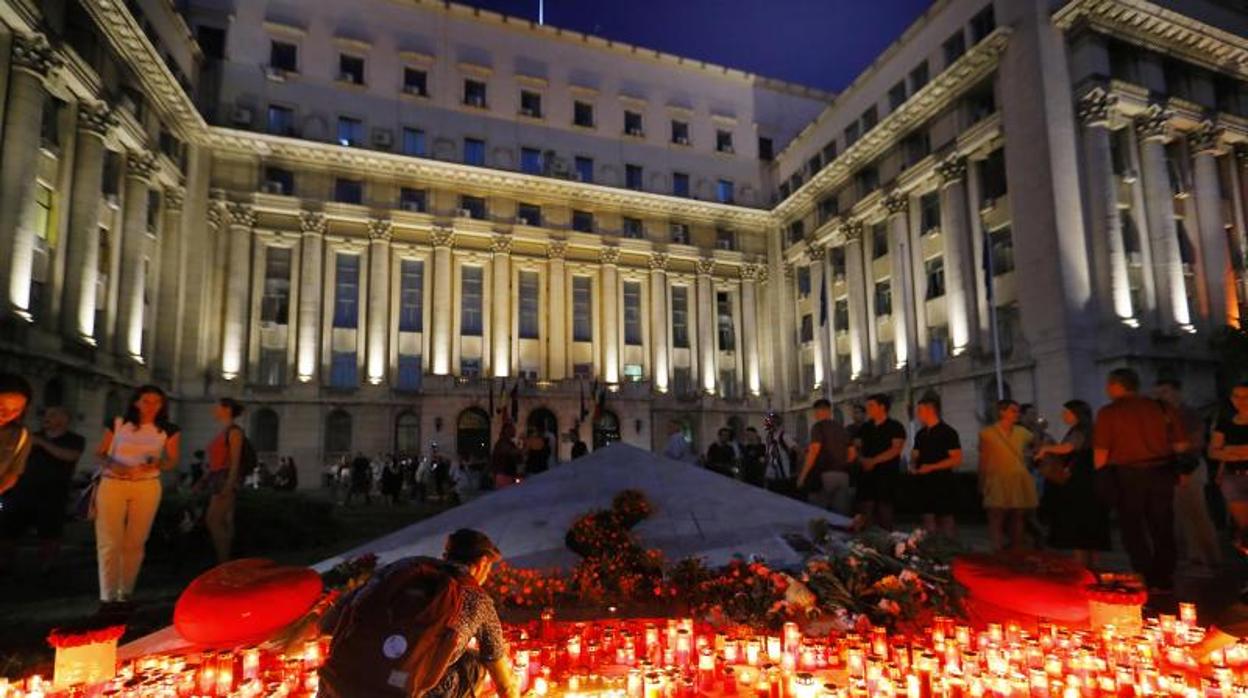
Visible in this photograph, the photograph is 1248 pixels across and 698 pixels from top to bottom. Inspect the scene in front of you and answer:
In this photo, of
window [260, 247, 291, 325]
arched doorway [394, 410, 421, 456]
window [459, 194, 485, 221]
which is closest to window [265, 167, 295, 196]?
window [260, 247, 291, 325]

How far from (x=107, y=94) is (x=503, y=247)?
18435 mm

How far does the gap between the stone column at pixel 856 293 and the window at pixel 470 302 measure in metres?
20.0

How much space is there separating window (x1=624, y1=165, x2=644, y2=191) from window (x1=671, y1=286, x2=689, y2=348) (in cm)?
661

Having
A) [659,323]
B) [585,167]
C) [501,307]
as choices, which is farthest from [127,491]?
[585,167]

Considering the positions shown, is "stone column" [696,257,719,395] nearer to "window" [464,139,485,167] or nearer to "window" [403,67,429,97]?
"window" [464,139,485,167]

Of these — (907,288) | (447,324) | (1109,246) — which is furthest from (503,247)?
(1109,246)

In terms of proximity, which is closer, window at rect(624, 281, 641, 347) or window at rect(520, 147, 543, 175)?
window at rect(520, 147, 543, 175)

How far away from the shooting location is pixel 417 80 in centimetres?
3869

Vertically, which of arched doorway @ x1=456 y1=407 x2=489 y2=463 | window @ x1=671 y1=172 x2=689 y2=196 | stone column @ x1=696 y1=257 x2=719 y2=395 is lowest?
arched doorway @ x1=456 y1=407 x2=489 y2=463

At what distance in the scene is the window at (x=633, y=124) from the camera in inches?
1690

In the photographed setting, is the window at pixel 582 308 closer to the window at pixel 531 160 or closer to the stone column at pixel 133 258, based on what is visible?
the window at pixel 531 160

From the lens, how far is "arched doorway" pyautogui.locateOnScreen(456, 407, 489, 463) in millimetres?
35781

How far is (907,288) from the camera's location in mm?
32969

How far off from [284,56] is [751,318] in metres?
30.0
